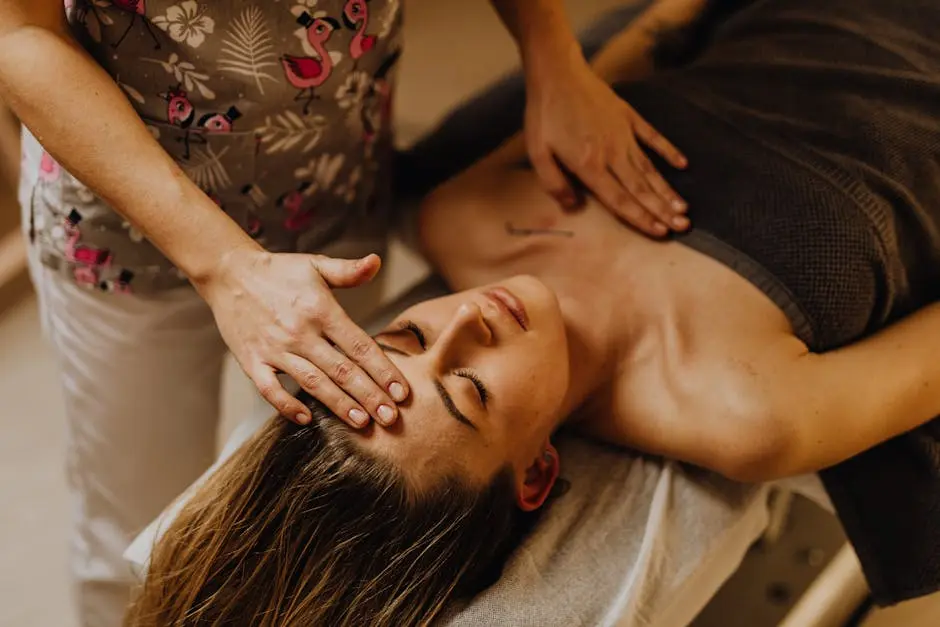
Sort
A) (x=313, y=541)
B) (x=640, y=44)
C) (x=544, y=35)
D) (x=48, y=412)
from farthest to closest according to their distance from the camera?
(x=48, y=412) → (x=640, y=44) → (x=544, y=35) → (x=313, y=541)

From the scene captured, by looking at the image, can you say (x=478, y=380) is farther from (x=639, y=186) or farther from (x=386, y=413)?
(x=639, y=186)

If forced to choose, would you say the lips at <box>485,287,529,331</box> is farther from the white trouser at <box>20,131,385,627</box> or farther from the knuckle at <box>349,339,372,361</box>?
the white trouser at <box>20,131,385,627</box>

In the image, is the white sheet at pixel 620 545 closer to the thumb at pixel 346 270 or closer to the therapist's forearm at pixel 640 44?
the thumb at pixel 346 270

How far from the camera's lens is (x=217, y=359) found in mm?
1312

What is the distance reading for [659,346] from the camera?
1152 mm

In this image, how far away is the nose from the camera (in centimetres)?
98

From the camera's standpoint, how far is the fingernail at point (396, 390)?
92cm

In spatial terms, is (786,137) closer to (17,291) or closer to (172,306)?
(172,306)

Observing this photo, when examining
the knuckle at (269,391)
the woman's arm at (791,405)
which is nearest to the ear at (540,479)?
the woman's arm at (791,405)

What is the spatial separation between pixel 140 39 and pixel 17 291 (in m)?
1.30

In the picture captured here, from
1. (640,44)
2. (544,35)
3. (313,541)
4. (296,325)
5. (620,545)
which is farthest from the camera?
(640,44)

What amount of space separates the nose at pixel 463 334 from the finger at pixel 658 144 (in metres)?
0.38

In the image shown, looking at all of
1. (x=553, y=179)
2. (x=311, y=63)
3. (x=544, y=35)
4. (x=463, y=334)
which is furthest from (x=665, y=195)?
(x=311, y=63)

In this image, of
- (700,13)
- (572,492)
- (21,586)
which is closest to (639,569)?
(572,492)
